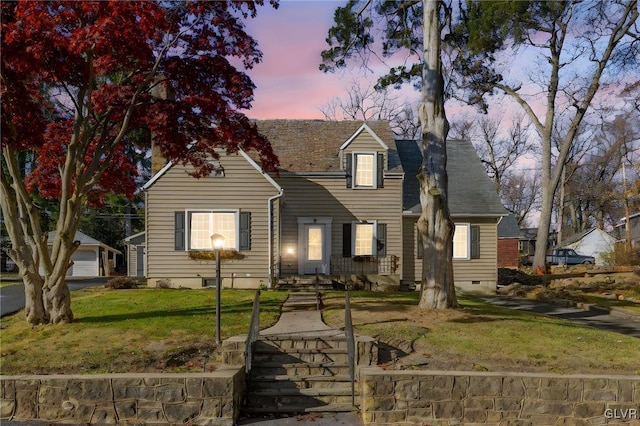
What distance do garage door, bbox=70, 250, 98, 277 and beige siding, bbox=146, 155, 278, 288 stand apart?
1924 centimetres

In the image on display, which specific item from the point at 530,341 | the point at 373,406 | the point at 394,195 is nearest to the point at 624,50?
the point at 394,195

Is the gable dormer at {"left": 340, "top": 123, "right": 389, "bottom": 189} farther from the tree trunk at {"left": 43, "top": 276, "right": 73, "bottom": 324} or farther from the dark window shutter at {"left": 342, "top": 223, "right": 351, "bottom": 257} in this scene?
the tree trunk at {"left": 43, "top": 276, "right": 73, "bottom": 324}

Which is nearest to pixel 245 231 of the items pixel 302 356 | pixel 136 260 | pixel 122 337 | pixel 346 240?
pixel 346 240

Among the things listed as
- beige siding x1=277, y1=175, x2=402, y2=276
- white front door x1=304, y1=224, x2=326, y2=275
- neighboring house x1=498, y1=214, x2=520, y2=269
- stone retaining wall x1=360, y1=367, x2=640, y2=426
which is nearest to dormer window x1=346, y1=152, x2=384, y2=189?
beige siding x1=277, y1=175, x2=402, y2=276

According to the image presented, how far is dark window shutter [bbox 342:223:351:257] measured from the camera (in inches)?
749

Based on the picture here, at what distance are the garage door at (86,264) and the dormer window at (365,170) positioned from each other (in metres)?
23.2

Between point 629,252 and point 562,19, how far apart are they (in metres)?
13.1

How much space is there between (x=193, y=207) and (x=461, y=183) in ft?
38.4

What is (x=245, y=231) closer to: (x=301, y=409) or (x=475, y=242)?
(x=475, y=242)

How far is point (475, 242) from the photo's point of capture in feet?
66.0

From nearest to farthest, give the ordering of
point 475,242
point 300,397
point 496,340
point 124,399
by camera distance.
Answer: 1. point 124,399
2. point 300,397
3. point 496,340
4. point 475,242

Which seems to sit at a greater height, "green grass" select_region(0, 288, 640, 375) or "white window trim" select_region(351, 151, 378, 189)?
"white window trim" select_region(351, 151, 378, 189)

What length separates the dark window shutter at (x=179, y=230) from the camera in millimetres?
17516

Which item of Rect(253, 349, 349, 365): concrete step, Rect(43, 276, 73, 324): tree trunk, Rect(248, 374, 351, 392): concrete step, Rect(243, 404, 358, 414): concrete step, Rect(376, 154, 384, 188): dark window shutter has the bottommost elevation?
Rect(243, 404, 358, 414): concrete step
